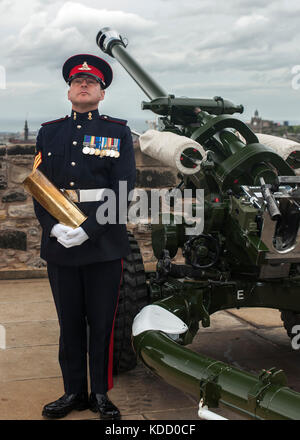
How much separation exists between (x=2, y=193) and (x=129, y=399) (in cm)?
344

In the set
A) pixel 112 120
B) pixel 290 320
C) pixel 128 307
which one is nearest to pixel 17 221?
pixel 128 307

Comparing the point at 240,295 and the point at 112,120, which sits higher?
the point at 112,120

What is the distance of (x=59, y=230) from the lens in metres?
3.06

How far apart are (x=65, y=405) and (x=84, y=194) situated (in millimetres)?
1068

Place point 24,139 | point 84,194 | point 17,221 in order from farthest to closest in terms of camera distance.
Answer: point 24,139 → point 17,221 → point 84,194

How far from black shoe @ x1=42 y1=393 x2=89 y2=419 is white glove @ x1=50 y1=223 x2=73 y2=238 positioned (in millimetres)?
852

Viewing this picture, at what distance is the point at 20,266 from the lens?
21.1 ft

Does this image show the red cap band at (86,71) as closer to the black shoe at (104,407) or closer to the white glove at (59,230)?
the white glove at (59,230)

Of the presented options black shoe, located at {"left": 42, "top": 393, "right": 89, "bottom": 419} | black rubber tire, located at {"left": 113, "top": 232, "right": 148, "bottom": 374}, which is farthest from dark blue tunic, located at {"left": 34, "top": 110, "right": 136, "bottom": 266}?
black shoe, located at {"left": 42, "top": 393, "right": 89, "bottom": 419}

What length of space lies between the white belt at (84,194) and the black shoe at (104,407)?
39.5 inches

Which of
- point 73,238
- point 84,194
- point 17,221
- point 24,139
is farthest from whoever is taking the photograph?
point 24,139

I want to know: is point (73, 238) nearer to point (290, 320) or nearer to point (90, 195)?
Answer: point (90, 195)

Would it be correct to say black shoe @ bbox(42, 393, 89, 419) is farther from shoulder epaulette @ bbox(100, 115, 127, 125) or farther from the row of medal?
shoulder epaulette @ bbox(100, 115, 127, 125)

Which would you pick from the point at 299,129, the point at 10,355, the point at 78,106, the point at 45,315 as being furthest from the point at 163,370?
the point at 299,129
